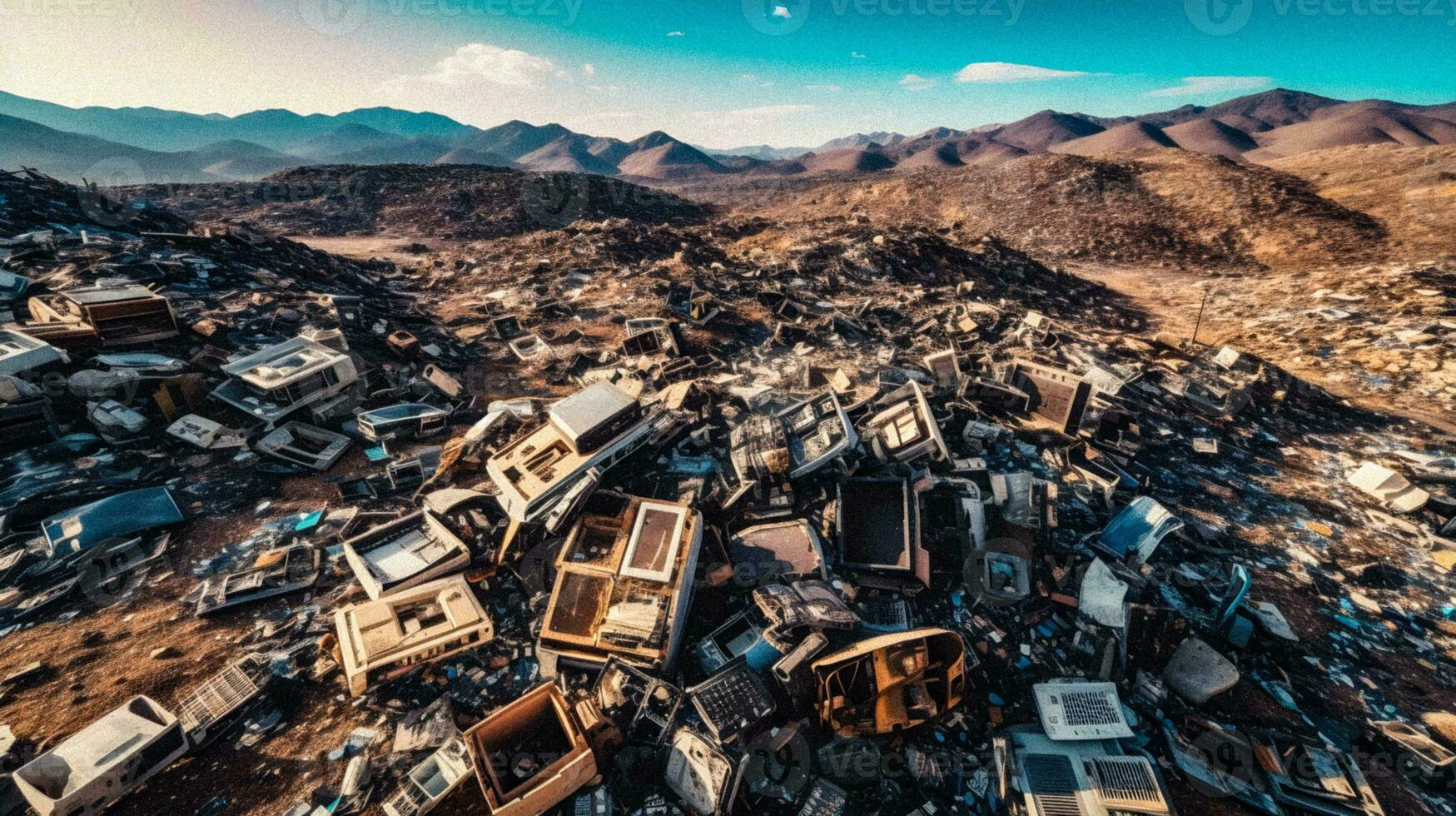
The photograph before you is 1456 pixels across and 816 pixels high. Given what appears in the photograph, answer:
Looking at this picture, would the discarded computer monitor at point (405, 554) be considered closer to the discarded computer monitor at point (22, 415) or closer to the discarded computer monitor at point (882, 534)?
the discarded computer monitor at point (882, 534)

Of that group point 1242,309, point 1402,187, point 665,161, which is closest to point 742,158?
point 665,161

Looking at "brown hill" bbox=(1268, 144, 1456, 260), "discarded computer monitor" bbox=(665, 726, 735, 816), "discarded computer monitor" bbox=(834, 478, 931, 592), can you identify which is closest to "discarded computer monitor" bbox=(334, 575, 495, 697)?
"discarded computer monitor" bbox=(665, 726, 735, 816)

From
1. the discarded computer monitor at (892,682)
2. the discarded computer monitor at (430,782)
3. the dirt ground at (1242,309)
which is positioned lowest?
the discarded computer monitor at (430,782)

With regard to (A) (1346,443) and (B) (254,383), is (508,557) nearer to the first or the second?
(B) (254,383)

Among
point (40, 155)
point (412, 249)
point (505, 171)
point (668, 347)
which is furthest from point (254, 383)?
point (40, 155)

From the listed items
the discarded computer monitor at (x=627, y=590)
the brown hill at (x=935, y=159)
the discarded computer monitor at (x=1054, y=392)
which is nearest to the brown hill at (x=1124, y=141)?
the brown hill at (x=935, y=159)

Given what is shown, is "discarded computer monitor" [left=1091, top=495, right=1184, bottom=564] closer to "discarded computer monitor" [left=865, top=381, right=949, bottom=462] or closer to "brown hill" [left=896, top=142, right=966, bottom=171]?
"discarded computer monitor" [left=865, top=381, right=949, bottom=462]
